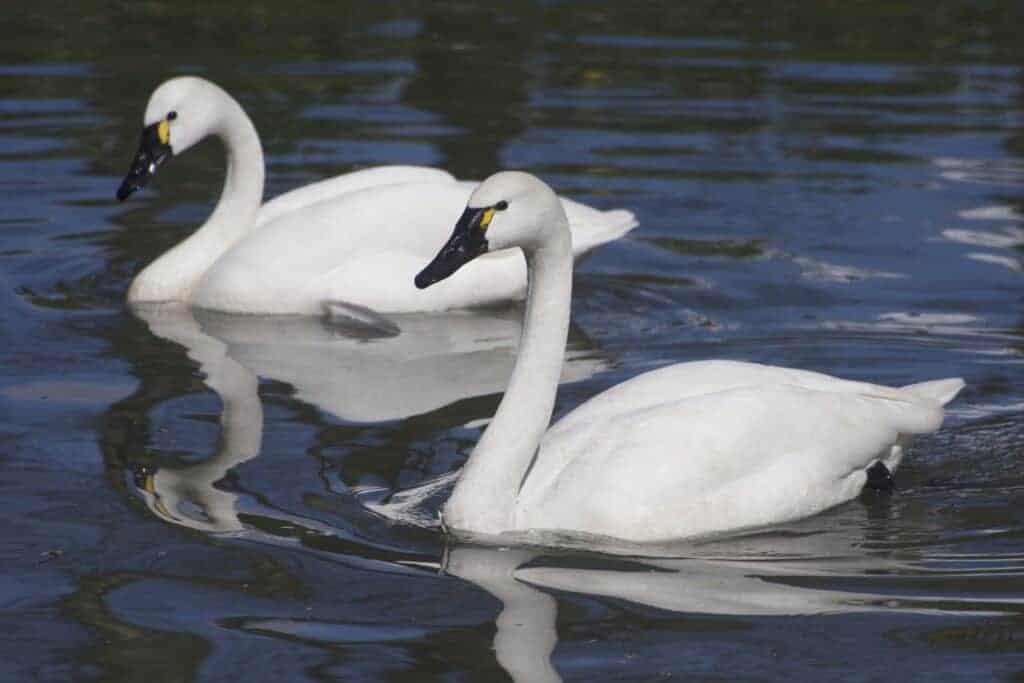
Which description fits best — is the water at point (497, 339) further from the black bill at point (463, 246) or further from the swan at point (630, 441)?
the black bill at point (463, 246)

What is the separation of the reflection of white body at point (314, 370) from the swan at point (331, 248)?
0.11 meters

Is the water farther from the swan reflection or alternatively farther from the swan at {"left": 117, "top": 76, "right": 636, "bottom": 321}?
the swan at {"left": 117, "top": 76, "right": 636, "bottom": 321}

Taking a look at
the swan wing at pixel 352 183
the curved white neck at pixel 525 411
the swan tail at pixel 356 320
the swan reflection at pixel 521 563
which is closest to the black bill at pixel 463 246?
the curved white neck at pixel 525 411

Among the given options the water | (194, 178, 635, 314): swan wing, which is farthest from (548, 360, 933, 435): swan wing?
(194, 178, 635, 314): swan wing

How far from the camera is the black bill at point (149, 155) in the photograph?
1102cm

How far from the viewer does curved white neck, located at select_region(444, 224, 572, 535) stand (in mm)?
7066

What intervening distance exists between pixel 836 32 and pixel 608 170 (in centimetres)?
511

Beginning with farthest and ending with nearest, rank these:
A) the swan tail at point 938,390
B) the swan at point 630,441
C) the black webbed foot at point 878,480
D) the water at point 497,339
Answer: the swan tail at point 938,390
the black webbed foot at point 878,480
the swan at point 630,441
the water at point 497,339

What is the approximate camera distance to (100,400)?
351 inches

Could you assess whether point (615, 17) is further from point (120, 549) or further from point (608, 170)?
point (120, 549)

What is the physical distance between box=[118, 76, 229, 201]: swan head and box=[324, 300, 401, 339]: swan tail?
1.21 m

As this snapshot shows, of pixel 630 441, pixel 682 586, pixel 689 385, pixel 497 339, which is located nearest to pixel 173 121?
pixel 497 339

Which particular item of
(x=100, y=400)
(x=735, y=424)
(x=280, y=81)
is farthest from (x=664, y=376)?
(x=280, y=81)

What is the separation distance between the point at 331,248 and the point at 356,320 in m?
0.41
